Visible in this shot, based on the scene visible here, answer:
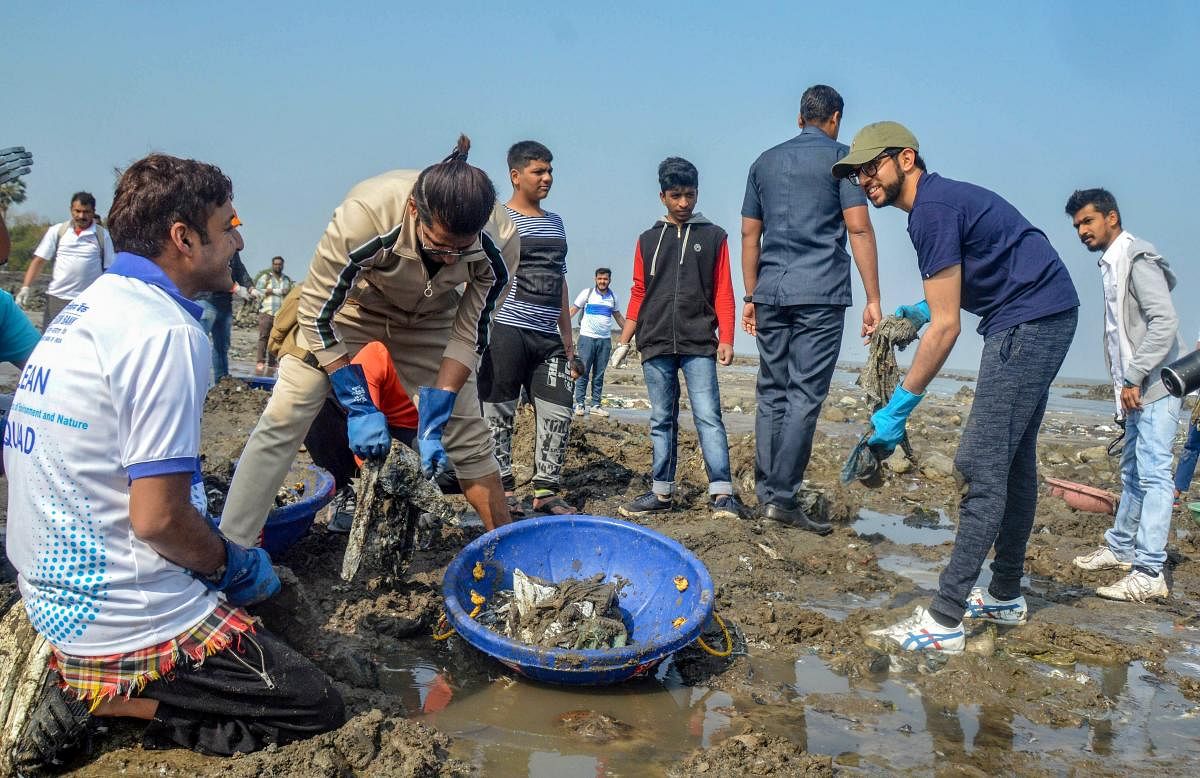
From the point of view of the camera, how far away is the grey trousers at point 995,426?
3605 millimetres

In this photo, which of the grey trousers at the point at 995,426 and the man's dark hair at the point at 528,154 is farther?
the man's dark hair at the point at 528,154

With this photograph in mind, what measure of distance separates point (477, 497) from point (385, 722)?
168cm

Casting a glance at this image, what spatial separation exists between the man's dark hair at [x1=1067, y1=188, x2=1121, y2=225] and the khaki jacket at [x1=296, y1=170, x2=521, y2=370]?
3232 millimetres

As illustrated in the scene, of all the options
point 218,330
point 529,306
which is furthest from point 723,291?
point 218,330

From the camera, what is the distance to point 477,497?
4238 mm

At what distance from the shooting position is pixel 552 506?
5.59 m

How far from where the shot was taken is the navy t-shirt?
11.6ft

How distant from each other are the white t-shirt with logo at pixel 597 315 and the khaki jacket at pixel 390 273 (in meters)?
7.06

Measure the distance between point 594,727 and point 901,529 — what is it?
3.78 meters

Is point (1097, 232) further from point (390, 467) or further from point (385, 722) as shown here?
point (385, 722)

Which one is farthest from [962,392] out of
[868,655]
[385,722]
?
[385,722]

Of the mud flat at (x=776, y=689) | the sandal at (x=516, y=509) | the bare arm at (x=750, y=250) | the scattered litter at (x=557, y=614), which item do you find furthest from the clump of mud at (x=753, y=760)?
the bare arm at (x=750, y=250)

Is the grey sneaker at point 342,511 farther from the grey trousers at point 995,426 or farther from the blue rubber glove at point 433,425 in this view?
the grey trousers at point 995,426

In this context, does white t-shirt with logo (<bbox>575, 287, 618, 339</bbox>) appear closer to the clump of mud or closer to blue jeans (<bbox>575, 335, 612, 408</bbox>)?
blue jeans (<bbox>575, 335, 612, 408</bbox>)
